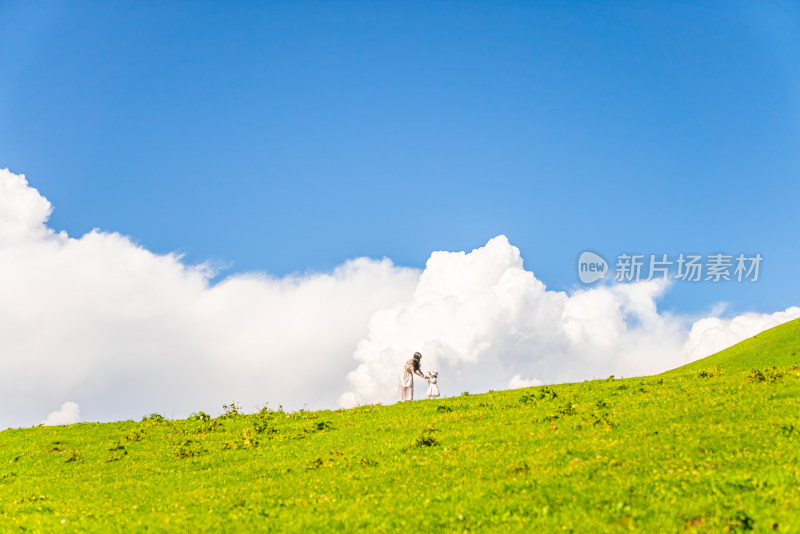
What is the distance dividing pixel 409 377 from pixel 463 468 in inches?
890

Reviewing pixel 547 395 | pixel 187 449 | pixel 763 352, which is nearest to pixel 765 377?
pixel 547 395

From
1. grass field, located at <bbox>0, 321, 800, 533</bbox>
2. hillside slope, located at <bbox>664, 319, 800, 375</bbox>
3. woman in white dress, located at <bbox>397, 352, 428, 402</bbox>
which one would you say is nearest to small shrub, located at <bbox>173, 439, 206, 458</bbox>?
grass field, located at <bbox>0, 321, 800, 533</bbox>

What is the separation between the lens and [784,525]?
13.1m

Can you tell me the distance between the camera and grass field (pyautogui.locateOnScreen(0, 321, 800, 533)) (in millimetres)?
15367

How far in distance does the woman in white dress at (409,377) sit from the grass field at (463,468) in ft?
24.5

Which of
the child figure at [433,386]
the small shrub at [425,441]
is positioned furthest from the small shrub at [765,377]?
the child figure at [433,386]

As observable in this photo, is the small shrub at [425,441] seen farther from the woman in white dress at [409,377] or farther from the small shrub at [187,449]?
the woman in white dress at [409,377]

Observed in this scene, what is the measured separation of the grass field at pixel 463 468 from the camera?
50.4ft

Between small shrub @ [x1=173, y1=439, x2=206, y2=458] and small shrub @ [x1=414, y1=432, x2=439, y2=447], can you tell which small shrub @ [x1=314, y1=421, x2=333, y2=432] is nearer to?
small shrub @ [x1=173, y1=439, x2=206, y2=458]

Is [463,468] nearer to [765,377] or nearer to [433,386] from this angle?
[765,377]

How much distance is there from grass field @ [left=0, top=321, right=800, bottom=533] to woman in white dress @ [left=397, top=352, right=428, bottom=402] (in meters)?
7.46

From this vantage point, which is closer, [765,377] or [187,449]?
[765,377]

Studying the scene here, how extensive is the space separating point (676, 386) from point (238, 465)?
67.6 ft

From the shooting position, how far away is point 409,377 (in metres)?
42.9
